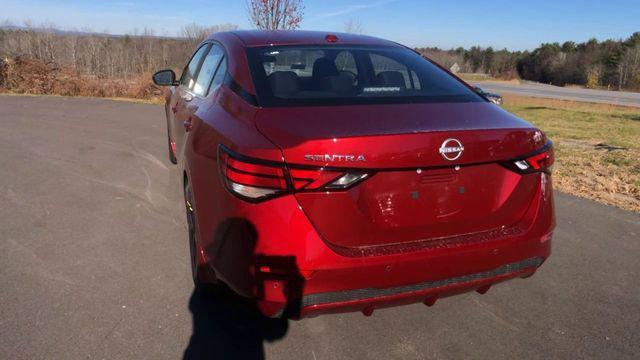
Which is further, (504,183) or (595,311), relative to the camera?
(595,311)

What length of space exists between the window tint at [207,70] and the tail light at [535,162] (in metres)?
2.03

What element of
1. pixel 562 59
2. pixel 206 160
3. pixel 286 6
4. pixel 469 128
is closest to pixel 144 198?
pixel 206 160

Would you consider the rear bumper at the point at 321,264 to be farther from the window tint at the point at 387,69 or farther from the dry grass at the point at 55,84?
the dry grass at the point at 55,84

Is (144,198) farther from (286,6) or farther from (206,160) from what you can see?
(286,6)

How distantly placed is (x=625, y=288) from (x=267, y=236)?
2.69m

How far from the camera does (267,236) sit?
2090 millimetres

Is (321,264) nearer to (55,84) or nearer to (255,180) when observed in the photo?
(255,180)

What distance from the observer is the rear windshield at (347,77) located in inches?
101

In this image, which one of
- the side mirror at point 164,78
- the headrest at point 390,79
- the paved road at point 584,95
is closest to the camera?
the headrest at point 390,79

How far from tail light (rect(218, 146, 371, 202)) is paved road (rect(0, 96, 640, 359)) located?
3.18 ft

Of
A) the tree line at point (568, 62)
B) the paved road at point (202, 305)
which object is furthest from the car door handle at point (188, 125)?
the tree line at point (568, 62)

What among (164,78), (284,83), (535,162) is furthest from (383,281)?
(164,78)

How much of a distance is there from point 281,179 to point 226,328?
1.16 m

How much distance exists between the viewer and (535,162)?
8.08ft
